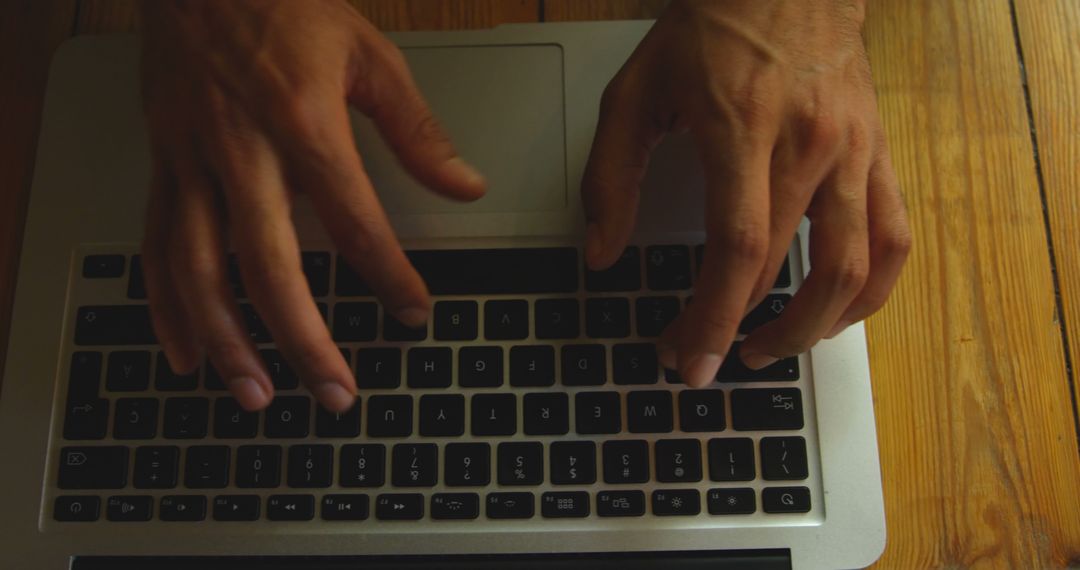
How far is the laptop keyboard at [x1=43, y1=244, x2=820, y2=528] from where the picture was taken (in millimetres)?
500

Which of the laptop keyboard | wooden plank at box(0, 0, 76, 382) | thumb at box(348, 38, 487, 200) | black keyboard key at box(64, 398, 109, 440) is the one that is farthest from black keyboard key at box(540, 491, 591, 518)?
wooden plank at box(0, 0, 76, 382)

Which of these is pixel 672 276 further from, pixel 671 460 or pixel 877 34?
pixel 877 34

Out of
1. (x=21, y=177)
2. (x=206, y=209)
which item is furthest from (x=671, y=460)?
(x=21, y=177)

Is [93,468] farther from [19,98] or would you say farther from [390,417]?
[19,98]

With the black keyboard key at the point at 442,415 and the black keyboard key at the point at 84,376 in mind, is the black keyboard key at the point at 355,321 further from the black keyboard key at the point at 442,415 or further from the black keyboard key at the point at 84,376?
the black keyboard key at the point at 84,376

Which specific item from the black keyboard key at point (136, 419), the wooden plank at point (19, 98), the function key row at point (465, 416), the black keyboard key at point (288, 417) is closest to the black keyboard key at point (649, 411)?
the function key row at point (465, 416)

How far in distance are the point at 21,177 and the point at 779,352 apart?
581 mm

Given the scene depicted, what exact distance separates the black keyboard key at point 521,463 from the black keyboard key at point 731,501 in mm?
114

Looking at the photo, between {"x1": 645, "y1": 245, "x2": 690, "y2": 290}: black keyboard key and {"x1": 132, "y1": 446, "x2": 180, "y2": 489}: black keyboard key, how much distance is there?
344mm

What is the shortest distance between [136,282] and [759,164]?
0.43 metres

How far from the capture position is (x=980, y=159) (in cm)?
58

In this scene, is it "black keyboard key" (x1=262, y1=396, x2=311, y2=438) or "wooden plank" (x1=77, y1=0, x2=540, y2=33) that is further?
"wooden plank" (x1=77, y1=0, x2=540, y2=33)

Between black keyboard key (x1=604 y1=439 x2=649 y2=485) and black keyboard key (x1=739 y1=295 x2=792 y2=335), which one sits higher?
black keyboard key (x1=739 y1=295 x2=792 y2=335)

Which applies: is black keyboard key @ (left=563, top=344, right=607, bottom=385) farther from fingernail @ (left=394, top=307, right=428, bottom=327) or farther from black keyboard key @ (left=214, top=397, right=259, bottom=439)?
black keyboard key @ (left=214, top=397, right=259, bottom=439)
